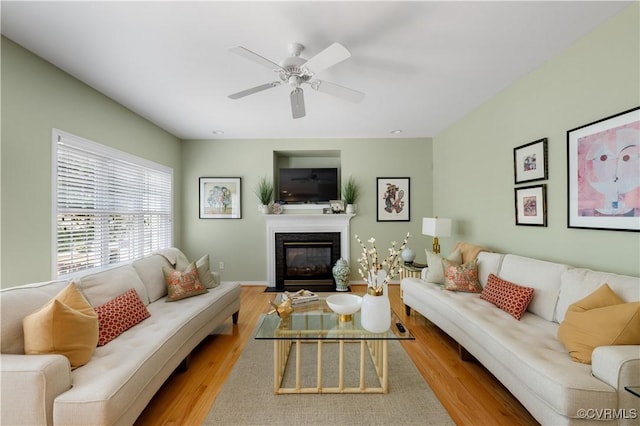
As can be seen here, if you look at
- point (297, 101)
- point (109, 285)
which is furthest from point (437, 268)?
point (109, 285)

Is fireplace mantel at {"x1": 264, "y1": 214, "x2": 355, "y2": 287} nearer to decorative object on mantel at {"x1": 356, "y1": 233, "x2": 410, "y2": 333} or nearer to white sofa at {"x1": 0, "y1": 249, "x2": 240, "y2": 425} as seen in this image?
white sofa at {"x1": 0, "y1": 249, "x2": 240, "y2": 425}

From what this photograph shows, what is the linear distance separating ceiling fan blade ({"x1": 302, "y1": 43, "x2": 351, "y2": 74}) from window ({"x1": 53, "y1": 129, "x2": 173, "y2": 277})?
2.38 metres

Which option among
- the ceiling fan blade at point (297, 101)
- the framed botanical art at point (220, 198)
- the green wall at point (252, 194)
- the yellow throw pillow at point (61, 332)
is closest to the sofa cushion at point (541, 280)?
the green wall at point (252, 194)

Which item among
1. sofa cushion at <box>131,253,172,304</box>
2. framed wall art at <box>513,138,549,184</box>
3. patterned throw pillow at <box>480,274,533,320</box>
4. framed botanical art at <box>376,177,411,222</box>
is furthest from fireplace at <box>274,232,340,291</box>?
framed wall art at <box>513,138,549,184</box>

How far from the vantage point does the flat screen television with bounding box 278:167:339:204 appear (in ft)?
15.4

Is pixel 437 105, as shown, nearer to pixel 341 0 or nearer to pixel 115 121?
pixel 341 0

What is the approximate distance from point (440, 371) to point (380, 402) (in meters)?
0.71

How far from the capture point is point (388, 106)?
3.31 metres

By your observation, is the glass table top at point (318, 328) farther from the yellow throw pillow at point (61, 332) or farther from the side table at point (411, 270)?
the side table at point (411, 270)

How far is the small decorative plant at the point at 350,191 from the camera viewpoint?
15.1 feet

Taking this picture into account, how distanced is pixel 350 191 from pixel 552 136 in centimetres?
274

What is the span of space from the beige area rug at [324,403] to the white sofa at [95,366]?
49 centimetres

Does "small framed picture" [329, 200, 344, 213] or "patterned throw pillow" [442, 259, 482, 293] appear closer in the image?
"patterned throw pillow" [442, 259, 482, 293]

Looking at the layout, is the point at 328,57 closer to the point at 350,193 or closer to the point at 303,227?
the point at 350,193
